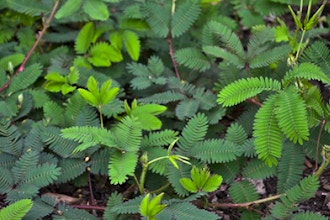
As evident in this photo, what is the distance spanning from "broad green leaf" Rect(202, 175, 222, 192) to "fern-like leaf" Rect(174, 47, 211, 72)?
855 mm

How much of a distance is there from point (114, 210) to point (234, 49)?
3.79 feet

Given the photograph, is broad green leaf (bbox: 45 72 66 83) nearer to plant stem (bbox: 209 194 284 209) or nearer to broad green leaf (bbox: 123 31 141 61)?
broad green leaf (bbox: 123 31 141 61)

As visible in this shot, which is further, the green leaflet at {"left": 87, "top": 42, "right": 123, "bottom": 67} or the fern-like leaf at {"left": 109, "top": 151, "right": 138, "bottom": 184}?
the green leaflet at {"left": 87, "top": 42, "right": 123, "bottom": 67}

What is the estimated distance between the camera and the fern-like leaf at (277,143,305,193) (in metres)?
2.64

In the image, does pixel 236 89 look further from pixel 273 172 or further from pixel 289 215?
pixel 289 215

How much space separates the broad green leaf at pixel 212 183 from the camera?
245cm

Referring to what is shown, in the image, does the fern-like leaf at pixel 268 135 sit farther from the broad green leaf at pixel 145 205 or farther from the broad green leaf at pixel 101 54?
the broad green leaf at pixel 101 54

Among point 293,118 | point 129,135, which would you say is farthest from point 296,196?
point 129,135

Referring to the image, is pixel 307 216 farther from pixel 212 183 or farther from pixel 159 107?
pixel 159 107

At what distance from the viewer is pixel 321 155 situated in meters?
2.76

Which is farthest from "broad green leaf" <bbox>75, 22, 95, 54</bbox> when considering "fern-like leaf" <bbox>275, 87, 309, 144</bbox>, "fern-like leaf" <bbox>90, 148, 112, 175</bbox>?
"fern-like leaf" <bbox>275, 87, 309, 144</bbox>

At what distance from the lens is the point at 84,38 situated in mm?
3316

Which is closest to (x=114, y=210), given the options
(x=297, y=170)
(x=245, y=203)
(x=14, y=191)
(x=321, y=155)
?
(x=14, y=191)

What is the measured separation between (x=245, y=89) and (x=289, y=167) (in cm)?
45
